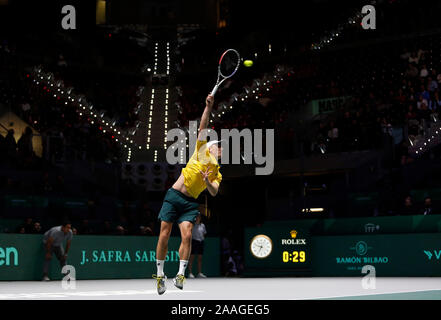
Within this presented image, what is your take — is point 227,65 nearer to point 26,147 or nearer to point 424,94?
point 424,94

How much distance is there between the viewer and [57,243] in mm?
17203

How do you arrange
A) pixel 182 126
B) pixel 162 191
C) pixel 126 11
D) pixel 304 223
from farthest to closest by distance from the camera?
pixel 126 11 < pixel 182 126 < pixel 162 191 < pixel 304 223

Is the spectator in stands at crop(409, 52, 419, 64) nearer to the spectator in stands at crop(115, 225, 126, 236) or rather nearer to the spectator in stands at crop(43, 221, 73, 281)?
the spectator in stands at crop(115, 225, 126, 236)

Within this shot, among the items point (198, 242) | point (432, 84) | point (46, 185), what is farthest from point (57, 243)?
point (432, 84)

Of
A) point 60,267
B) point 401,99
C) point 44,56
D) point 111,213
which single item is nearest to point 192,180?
point 60,267

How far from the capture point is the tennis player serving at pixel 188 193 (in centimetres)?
965

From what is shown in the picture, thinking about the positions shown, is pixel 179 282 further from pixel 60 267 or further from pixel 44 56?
pixel 44 56

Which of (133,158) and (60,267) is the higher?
(133,158)

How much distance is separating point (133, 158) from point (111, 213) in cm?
507

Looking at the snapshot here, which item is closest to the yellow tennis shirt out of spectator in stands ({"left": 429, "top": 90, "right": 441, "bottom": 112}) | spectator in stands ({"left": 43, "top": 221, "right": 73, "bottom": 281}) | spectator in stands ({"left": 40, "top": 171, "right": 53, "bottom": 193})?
spectator in stands ({"left": 43, "top": 221, "right": 73, "bottom": 281})

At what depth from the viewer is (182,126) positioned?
29578 mm

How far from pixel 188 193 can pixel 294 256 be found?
34.7ft

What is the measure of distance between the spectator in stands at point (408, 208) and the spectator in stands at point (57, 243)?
9.51m

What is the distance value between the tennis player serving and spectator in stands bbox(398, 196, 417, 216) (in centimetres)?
1139
